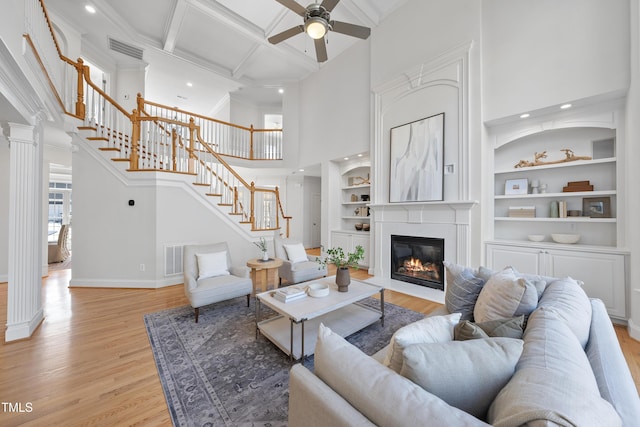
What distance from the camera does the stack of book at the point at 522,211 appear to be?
3.57 m

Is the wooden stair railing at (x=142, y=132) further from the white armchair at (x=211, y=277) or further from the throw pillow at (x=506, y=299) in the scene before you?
the throw pillow at (x=506, y=299)

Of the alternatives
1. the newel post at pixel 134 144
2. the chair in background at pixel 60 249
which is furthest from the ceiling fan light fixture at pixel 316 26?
the chair in background at pixel 60 249

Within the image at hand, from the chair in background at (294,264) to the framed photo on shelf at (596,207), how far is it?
3.59 metres

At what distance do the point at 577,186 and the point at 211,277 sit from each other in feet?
16.3

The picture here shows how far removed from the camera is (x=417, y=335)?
1050 mm

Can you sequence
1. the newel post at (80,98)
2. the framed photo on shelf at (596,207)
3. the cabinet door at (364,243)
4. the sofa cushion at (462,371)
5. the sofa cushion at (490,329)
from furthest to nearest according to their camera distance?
the cabinet door at (364,243), the newel post at (80,98), the framed photo on shelf at (596,207), the sofa cushion at (490,329), the sofa cushion at (462,371)

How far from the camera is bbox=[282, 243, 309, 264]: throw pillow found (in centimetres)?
428

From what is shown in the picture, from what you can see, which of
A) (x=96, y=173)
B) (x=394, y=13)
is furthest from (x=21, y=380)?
(x=394, y=13)

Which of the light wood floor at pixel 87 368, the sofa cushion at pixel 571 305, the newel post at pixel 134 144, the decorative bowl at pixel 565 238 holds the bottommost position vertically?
the light wood floor at pixel 87 368

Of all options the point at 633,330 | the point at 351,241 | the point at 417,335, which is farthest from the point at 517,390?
the point at 351,241

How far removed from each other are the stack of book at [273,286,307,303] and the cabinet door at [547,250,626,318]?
10.7ft

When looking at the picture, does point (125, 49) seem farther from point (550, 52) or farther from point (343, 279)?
point (550, 52)

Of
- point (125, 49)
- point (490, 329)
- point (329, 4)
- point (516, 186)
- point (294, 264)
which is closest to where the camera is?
point (490, 329)

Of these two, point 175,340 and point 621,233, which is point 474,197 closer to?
point 621,233
